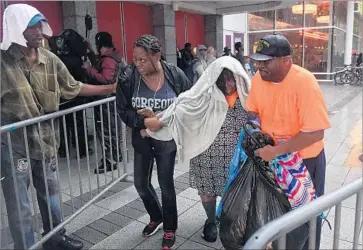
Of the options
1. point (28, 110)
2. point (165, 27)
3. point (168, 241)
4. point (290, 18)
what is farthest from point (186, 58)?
point (290, 18)

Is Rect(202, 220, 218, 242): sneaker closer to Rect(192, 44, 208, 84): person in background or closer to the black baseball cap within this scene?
the black baseball cap

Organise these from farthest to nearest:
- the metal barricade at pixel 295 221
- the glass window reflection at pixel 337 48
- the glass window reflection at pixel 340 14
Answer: the glass window reflection at pixel 337 48 → the glass window reflection at pixel 340 14 → the metal barricade at pixel 295 221

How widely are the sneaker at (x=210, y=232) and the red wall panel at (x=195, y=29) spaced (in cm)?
875

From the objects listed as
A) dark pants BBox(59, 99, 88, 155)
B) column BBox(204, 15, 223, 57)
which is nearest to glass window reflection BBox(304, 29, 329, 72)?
column BBox(204, 15, 223, 57)

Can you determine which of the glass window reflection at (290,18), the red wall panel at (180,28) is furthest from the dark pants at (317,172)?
the glass window reflection at (290,18)

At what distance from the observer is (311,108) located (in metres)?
1.74

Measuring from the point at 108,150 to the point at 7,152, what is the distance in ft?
7.37

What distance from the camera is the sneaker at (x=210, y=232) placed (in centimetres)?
272

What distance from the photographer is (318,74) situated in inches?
650

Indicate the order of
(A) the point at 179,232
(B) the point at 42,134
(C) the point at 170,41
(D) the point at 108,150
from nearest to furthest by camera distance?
(B) the point at 42,134, (A) the point at 179,232, (D) the point at 108,150, (C) the point at 170,41

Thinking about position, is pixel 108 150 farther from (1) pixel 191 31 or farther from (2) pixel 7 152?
(1) pixel 191 31

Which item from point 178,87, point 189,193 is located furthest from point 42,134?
point 189,193

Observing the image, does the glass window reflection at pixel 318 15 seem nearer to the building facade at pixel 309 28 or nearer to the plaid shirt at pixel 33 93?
the building facade at pixel 309 28

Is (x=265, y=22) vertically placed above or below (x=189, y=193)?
above
